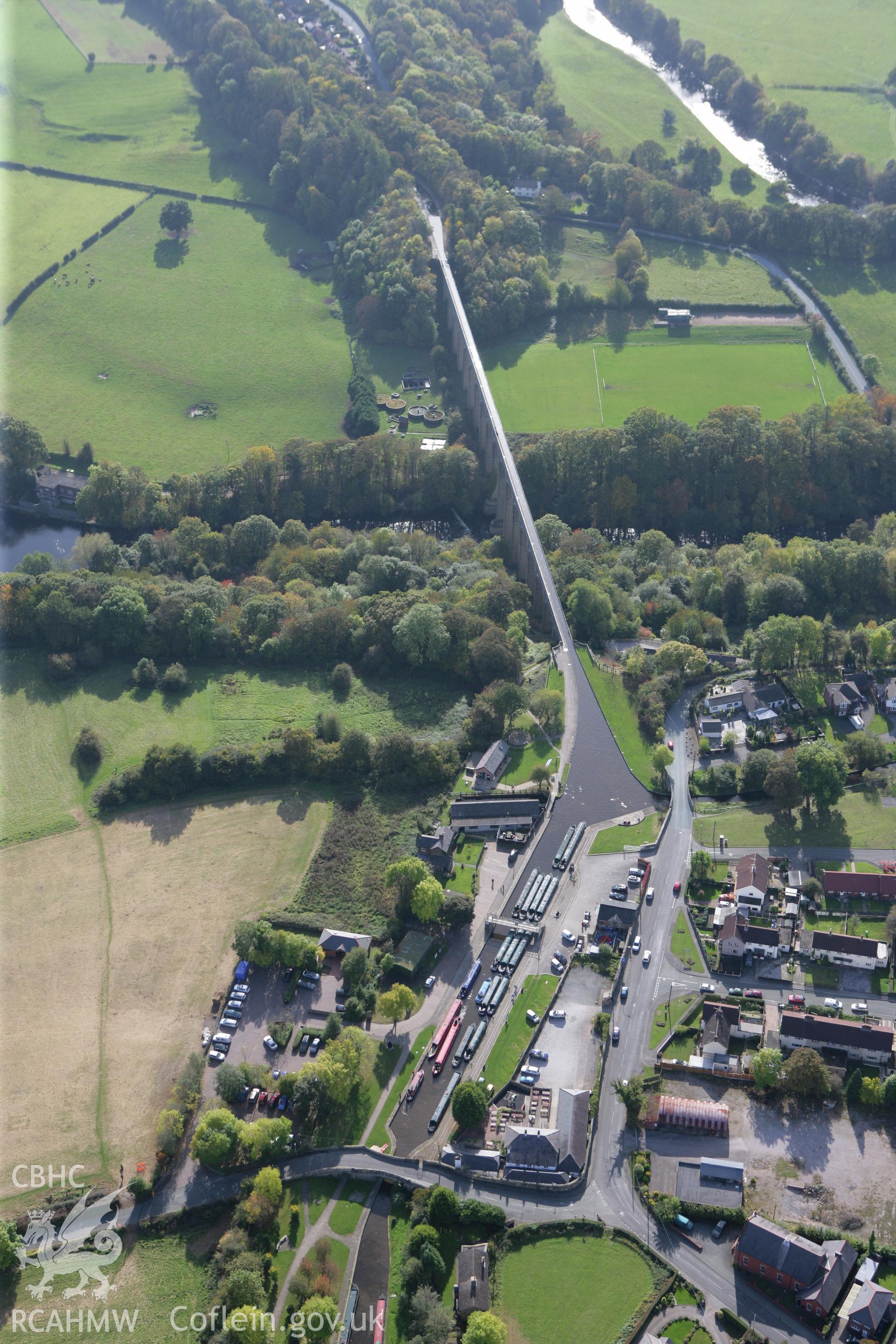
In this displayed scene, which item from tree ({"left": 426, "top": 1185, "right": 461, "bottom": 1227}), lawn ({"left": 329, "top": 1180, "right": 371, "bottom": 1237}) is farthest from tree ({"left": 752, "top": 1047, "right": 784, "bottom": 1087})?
lawn ({"left": 329, "top": 1180, "right": 371, "bottom": 1237})

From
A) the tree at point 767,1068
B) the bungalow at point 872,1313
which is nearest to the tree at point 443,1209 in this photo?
the tree at point 767,1068

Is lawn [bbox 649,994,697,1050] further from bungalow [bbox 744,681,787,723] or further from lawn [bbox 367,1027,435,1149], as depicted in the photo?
bungalow [bbox 744,681,787,723]

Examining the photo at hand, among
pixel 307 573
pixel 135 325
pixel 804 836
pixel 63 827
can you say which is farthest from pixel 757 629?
pixel 135 325

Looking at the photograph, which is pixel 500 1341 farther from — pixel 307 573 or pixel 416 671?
pixel 307 573

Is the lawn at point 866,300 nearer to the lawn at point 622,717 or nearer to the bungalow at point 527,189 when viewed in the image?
the bungalow at point 527,189

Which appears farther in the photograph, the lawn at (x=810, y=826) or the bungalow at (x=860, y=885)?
the lawn at (x=810, y=826)
